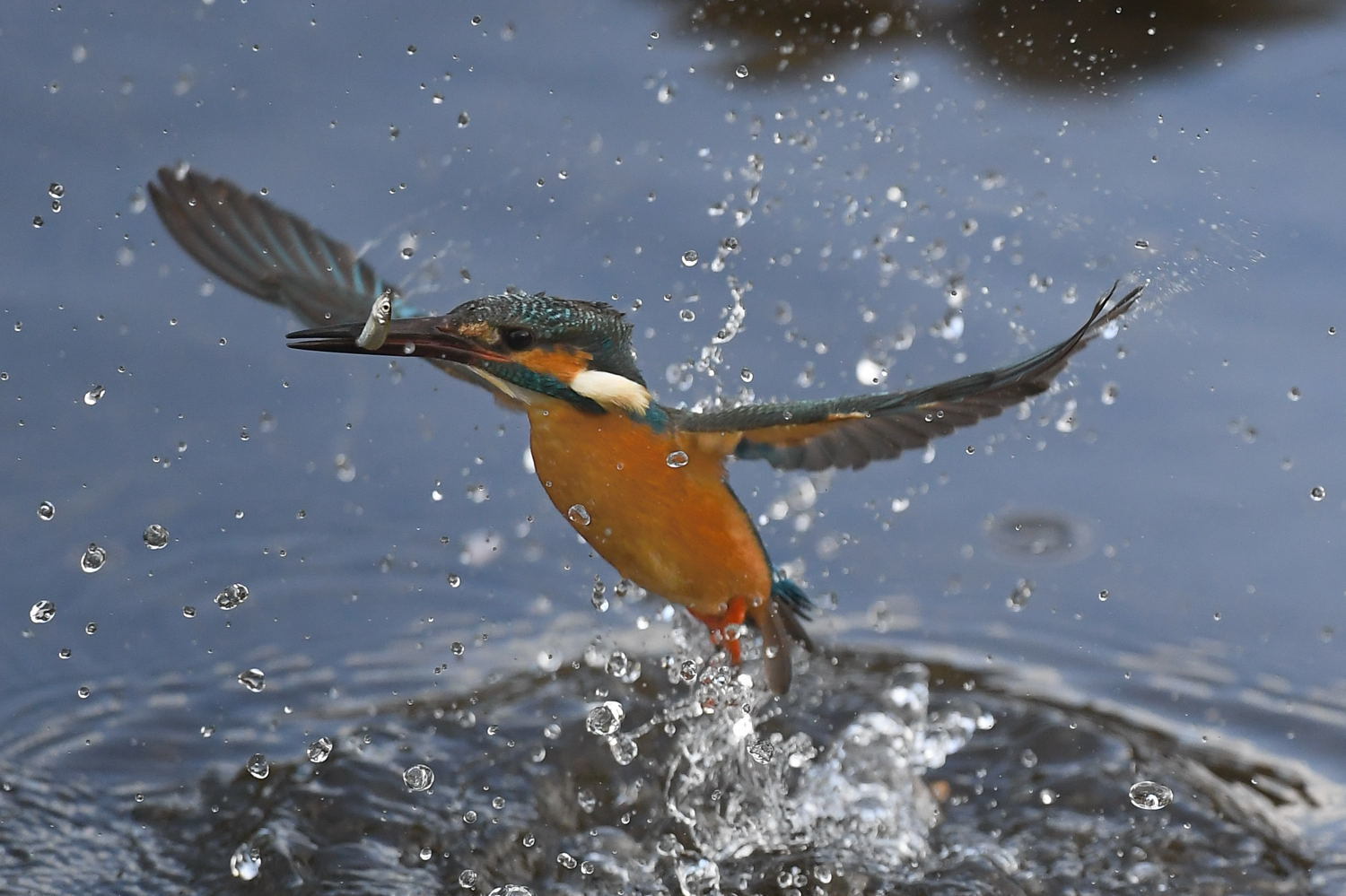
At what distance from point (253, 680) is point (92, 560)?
47 centimetres

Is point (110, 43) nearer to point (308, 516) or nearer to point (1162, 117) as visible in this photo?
point (308, 516)

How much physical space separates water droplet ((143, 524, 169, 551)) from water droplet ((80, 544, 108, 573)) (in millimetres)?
96

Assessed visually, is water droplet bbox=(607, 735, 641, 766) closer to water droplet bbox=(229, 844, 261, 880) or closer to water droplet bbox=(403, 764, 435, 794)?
water droplet bbox=(403, 764, 435, 794)

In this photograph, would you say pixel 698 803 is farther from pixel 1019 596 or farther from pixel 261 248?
pixel 261 248

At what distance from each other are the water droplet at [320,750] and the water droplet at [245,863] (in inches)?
12.4

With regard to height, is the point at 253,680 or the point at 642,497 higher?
the point at 642,497

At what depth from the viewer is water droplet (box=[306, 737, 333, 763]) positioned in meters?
3.03

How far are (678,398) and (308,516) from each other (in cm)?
88

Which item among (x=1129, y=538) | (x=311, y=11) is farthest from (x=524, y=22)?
(x=1129, y=538)

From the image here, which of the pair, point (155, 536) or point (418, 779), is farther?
point (155, 536)

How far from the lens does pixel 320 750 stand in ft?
9.99

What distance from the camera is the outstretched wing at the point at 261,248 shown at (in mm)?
2727

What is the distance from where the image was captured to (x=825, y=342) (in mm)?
3803

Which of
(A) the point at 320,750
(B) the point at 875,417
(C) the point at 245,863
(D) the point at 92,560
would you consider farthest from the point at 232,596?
(B) the point at 875,417
